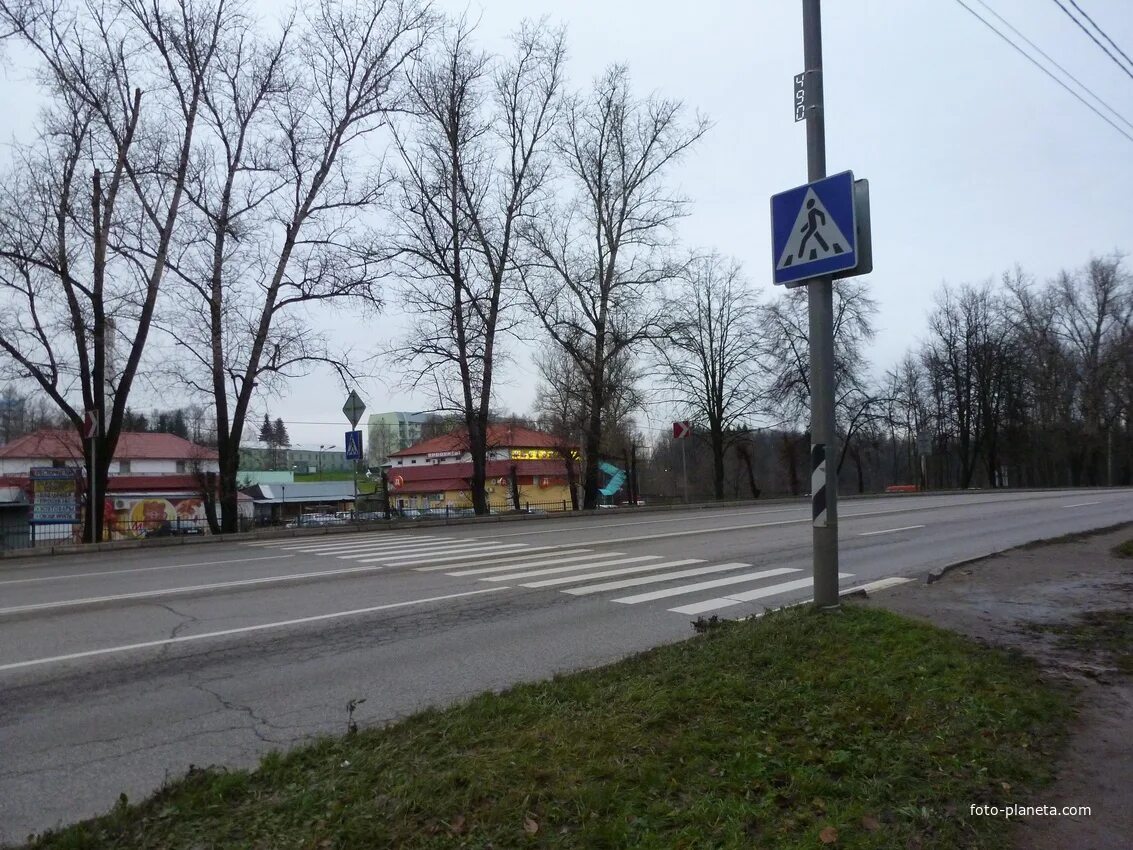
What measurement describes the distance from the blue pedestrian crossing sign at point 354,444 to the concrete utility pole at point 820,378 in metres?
17.9

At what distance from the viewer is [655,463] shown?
6994 centimetres

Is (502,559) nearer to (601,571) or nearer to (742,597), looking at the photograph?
(601,571)

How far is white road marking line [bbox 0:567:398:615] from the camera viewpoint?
10.1 m

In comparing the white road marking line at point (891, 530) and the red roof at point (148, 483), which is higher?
the red roof at point (148, 483)

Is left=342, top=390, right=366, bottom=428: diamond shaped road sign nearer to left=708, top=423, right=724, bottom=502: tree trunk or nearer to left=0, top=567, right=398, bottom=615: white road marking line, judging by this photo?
left=0, top=567, right=398, bottom=615: white road marking line

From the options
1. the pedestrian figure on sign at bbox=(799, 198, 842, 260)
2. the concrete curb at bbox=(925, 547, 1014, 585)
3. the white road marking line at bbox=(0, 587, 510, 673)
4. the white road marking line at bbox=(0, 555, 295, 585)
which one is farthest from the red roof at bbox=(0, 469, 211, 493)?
the pedestrian figure on sign at bbox=(799, 198, 842, 260)

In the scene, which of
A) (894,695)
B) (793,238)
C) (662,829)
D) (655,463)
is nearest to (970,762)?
(894,695)

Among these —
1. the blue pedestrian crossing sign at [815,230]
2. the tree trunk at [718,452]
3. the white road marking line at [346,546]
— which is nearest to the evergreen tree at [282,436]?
the tree trunk at [718,452]

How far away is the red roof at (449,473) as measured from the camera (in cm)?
5553

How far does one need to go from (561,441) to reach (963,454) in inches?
1454

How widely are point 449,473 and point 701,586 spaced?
50285 mm

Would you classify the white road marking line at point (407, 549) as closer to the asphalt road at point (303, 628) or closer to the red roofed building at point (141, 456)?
the asphalt road at point (303, 628)

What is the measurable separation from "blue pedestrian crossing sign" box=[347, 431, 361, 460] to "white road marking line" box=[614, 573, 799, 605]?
14.3m

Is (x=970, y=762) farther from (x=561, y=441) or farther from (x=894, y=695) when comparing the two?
(x=561, y=441)
